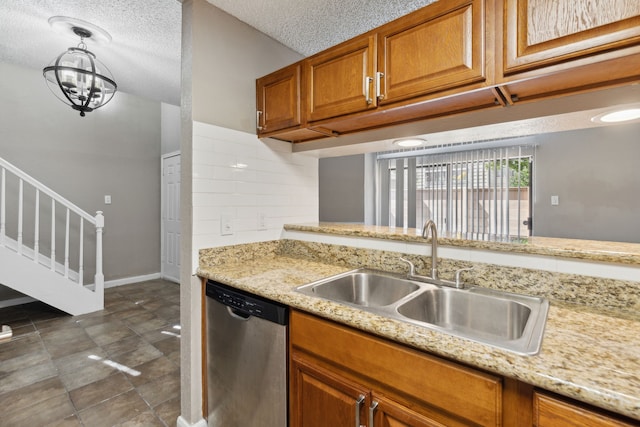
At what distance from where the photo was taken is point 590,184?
3809 millimetres

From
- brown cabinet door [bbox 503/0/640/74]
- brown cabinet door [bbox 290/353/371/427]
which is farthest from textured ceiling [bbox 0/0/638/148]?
brown cabinet door [bbox 290/353/371/427]

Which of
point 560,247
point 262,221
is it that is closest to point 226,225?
point 262,221

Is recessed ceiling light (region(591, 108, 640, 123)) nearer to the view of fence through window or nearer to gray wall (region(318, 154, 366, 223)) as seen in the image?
the view of fence through window

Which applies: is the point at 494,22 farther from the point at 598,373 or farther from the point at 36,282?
the point at 36,282

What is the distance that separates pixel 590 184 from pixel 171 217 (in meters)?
5.82

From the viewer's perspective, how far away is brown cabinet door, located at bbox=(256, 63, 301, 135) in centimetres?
168

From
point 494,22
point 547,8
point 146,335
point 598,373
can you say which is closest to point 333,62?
point 494,22

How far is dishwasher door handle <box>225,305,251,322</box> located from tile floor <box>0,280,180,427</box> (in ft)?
2.82

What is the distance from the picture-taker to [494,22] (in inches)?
41.8

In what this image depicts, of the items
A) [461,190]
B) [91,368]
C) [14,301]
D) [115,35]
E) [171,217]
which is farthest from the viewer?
[461,190]

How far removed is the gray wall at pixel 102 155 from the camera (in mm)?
3414

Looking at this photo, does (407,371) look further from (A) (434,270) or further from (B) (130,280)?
(B) (130,280)

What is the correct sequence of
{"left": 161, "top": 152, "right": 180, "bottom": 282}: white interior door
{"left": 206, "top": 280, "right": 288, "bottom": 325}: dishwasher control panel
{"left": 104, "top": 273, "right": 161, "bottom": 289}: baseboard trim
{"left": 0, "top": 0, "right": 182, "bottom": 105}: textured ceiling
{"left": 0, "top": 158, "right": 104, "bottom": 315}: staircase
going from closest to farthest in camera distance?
{"left": 206, "top": 280, "right": 288, "bottom": 325}: dishwasher control panel
{"left": 0, "top": 0, "right": 182, "bottom": 105}: textured ceiling
{"left": 0, "top": 158, "right": 104, "bottom": 315}: staircase
{"left": 104, "top": 273, "right": 161, "bottom": 289}: baseboard trim
{"left": 161, "top": 152, "right": 180, "bottom": 282}: white interior door

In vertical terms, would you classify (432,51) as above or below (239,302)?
above
